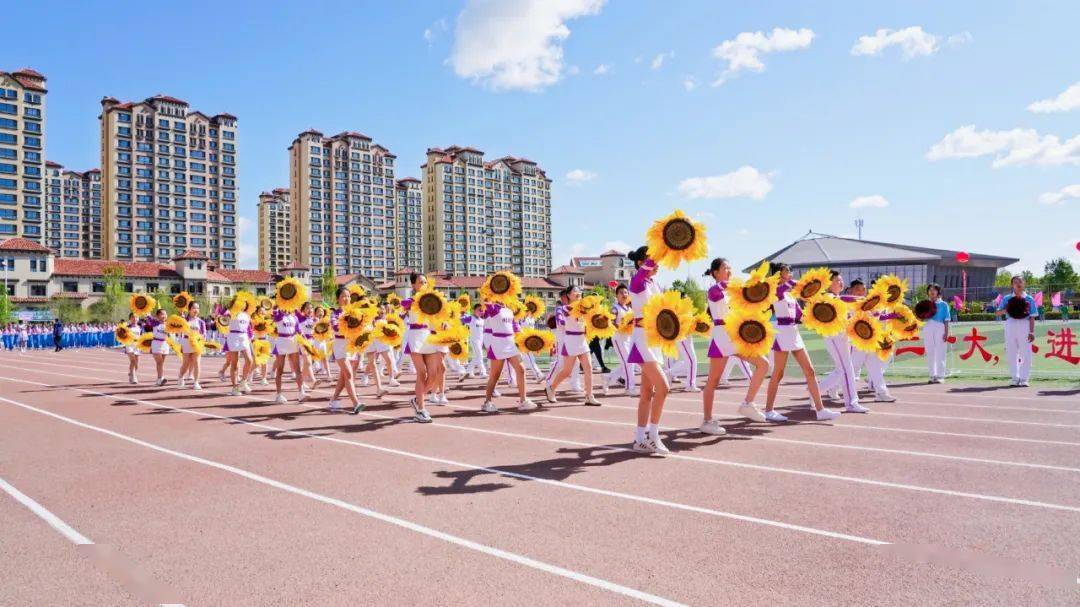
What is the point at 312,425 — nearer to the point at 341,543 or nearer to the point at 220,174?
the point at 341,543

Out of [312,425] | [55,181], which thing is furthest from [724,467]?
[55,181]

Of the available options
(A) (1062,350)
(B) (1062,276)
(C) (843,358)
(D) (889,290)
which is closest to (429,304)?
(C) (843,358)

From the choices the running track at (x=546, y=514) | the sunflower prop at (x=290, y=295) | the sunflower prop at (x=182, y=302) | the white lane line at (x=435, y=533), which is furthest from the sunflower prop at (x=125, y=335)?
the white lane line at (x=435, y=533)

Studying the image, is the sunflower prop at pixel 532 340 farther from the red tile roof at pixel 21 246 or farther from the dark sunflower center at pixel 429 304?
the red tile roof at pixel 21 246

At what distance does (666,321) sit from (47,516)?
20.0ft

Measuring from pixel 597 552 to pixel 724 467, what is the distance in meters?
2.83

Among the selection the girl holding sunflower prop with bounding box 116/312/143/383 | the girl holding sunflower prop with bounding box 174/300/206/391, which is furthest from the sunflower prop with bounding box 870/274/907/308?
the girl holding sunflower prop with bounding box 116/312/143/383

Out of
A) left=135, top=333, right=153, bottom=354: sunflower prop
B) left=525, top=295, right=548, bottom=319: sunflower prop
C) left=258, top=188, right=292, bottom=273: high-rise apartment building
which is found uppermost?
left=258, top=188, right=292, bottom=273: high-rise apartment building

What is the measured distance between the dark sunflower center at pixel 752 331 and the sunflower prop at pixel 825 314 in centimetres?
145

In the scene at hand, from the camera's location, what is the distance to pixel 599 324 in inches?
501

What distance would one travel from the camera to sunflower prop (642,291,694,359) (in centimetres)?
759

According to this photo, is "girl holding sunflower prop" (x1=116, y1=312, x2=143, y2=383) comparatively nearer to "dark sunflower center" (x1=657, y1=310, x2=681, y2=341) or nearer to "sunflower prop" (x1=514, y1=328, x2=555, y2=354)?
"sunflower prop" (x1=514, y1=328, x2=555, y2=354)

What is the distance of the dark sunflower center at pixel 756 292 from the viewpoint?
9164 millimetres

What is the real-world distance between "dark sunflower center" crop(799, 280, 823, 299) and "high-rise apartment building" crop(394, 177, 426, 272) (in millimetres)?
154472
